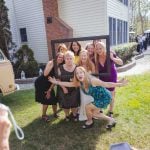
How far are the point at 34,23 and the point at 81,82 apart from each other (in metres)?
11.0

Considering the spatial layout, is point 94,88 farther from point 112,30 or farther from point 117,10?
point 117,10

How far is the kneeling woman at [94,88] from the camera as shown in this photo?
4430 mm

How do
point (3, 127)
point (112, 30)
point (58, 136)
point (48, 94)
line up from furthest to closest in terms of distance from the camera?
point (112, 30), point (48, 94), point (58, 136), point (3, 127)

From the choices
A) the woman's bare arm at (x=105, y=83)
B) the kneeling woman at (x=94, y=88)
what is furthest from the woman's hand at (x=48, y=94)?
the woman's bare arm at (x=105, y=83)

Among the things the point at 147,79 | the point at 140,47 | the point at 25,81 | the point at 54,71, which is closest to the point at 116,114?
the point at 54,71

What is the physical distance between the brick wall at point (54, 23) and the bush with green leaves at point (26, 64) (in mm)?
1884

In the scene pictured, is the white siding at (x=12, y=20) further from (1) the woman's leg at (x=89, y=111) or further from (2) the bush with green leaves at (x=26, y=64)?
(1) the woman's leg at (x=89, y=111)

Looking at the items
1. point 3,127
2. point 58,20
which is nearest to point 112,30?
point 58,20

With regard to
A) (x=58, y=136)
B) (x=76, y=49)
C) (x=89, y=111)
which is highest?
(x=76, y=49)

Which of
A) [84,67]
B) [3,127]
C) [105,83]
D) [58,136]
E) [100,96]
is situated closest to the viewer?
[3,127]

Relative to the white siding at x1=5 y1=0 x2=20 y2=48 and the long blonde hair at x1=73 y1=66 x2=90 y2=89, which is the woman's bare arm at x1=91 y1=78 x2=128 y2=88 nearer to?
the long blonde hair at x1=73 y1=66 x2=90 y2=89

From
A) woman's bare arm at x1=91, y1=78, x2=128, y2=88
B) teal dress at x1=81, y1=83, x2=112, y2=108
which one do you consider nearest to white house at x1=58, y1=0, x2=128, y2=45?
teal dress at x1=81, y1=83, x2=112, y2=108

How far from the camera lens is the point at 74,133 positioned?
15.5 ft

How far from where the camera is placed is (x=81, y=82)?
4.71 meters
